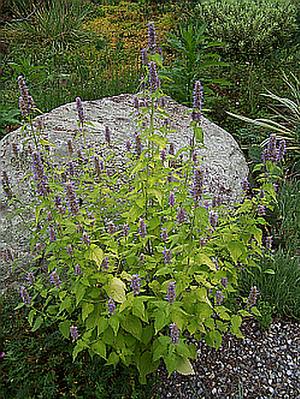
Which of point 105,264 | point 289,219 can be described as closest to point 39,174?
point 105,264

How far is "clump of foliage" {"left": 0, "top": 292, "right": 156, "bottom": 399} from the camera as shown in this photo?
2719mm

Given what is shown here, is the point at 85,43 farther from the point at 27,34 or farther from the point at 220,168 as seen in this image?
the point at 220,168

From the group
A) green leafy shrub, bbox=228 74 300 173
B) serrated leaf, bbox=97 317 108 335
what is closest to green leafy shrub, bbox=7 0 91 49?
green leafy shrub, bbox=228 74 300 173

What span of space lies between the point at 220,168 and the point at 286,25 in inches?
138

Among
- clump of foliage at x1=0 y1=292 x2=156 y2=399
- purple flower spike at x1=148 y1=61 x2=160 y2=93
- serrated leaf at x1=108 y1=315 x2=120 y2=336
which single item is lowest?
clump of foliage at x1=0 y1=292 x2=156 y2=399

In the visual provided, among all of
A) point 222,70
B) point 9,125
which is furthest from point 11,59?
point 222,70

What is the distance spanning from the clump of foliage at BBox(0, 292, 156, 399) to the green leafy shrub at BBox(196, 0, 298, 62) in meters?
4.57

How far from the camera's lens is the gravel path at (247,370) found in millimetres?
2916

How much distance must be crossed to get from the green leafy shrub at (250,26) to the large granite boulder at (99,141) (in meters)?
2.43

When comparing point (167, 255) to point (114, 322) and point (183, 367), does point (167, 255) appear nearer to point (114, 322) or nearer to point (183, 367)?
point (114, 322)

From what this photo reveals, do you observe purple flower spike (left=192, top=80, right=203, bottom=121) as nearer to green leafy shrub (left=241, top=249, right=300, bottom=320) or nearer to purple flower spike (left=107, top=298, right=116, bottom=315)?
purple flower spike (left=107, top=298, right=116, bottom=315)

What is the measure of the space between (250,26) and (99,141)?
3510mm

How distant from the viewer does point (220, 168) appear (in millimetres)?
3846

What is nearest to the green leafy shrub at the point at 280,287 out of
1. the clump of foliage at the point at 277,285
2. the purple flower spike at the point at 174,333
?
the clump of foliage at the point at 277,285
